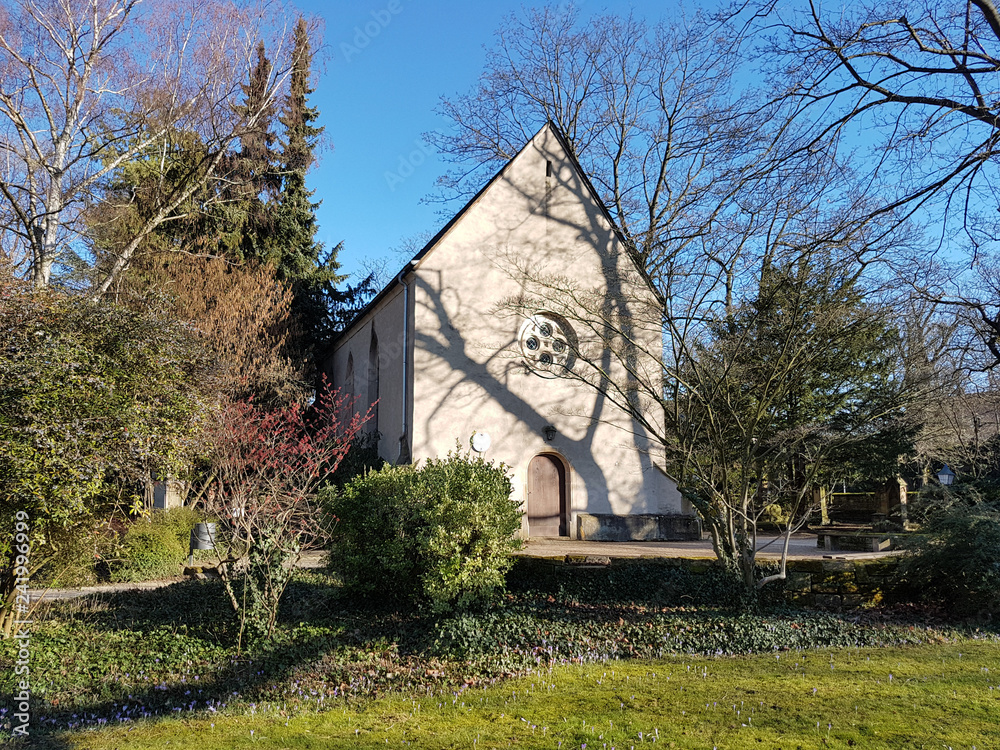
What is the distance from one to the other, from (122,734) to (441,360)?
13396mm

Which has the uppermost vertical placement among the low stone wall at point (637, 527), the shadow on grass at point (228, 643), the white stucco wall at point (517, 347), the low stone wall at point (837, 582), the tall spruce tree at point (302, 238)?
the tall spruce tree at point (302, 238)

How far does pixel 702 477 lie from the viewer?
29.4 ft

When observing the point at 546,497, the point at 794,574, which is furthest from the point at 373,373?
the point at 794,574

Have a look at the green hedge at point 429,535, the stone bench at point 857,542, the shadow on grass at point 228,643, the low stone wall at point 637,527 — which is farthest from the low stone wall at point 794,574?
the low stone wall at point 637,527

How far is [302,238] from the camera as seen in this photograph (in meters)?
27.1

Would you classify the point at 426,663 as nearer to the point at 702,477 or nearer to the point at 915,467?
the point at 702,477

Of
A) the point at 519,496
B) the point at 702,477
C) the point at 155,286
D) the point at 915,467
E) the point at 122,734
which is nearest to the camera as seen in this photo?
the point at 122,734

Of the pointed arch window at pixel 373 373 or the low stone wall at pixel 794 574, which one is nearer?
the low stone wall at pixel 794 574

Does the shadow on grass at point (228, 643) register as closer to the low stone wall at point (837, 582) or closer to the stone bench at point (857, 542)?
the low stone wall at point (837, 582)

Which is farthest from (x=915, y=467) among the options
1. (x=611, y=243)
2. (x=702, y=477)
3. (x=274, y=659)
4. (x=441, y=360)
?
(x=274, y=659)

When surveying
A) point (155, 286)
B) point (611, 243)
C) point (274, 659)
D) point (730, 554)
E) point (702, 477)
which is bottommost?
point (274, 659)

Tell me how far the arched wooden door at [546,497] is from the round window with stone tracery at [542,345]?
2646 mm

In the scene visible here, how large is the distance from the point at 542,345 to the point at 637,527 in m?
5.76

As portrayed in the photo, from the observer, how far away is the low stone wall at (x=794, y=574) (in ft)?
32.5
